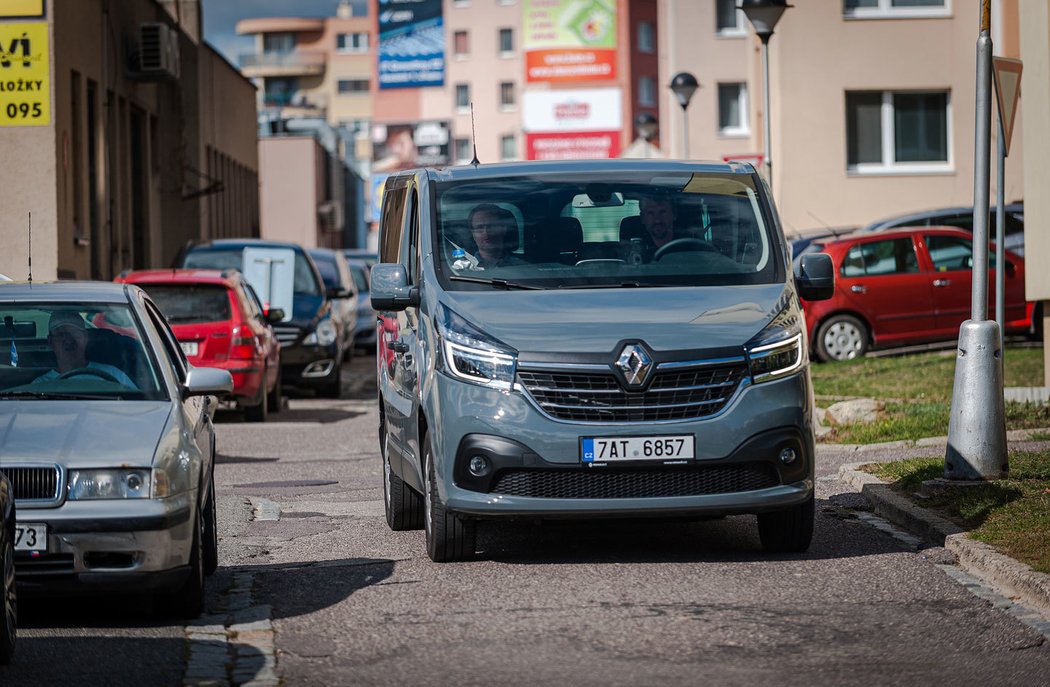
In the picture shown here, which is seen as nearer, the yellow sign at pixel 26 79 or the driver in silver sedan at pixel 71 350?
the driver in silver sedan at pixel 71 350

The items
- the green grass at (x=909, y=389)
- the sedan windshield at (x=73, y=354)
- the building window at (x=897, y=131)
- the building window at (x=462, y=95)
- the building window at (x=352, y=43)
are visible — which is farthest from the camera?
the building window at (x=352, y=43)

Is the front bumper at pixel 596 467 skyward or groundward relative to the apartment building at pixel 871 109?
groundward

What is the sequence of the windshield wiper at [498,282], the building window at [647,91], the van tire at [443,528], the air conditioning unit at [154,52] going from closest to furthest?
the van tire at [443,528] → the windshield wiper at [498,282] → the air conditioning unit at [154,52] → the building window at [647,91]

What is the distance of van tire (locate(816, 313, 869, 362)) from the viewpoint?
2400cm

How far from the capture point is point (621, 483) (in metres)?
8.57

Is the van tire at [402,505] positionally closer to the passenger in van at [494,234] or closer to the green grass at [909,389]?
the passenger in van at [494,234]

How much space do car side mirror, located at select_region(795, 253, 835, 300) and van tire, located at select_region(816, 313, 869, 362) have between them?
14.6m

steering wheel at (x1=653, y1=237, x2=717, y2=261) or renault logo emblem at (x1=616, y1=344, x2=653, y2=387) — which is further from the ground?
steering wheel at (x1=653, y1=237, x2=717, y2=261)

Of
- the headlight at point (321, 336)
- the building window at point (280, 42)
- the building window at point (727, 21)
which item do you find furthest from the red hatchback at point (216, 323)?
the building window at point (280, 42)

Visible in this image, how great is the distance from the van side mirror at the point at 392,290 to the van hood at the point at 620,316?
1.18 feet

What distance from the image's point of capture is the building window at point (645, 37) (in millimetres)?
108312

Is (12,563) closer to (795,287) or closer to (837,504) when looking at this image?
(795,287)

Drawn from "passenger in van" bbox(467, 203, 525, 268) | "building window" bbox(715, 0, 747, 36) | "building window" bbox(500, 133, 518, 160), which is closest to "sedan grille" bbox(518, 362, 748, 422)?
"passenger in van" bbox(467, 203, 525, 268)

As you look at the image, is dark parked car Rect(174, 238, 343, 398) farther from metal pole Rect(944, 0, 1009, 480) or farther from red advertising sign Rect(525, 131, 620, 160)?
red advertising sign Rect(525, 131, 620, 160)
